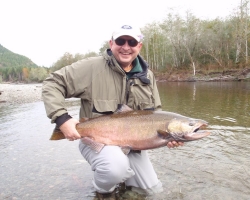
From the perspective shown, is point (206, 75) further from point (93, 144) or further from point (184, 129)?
point (93, 144)

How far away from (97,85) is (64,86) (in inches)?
17.3

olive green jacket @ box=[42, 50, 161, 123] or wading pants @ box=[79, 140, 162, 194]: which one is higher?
olive green jacket @ box=[42, 50, 161, 123]

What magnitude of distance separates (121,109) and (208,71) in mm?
37731

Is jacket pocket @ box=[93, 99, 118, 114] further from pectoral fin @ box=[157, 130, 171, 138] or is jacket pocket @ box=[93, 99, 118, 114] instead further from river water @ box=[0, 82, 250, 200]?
river water @ box=[0, 82, 250, 200]

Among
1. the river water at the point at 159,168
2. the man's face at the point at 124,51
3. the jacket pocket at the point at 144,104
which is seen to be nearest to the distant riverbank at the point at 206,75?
the river water at the point at 159,168

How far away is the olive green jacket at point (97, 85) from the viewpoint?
3195 millimetres

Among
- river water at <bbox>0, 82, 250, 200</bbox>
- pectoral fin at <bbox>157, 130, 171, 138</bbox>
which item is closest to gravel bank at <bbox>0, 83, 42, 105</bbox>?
river water at <bbox>0, 82, 250, 200</bbox>

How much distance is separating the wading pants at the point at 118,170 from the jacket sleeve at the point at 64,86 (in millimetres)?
710

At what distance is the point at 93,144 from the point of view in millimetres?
3072

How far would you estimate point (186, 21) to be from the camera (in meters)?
45.3

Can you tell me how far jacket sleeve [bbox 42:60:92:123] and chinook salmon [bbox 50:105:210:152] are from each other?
306 mm

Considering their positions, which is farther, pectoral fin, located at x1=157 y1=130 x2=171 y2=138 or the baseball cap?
the baseball cap

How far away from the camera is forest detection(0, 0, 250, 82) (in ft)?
122

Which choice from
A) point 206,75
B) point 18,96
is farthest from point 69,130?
point 206,75
